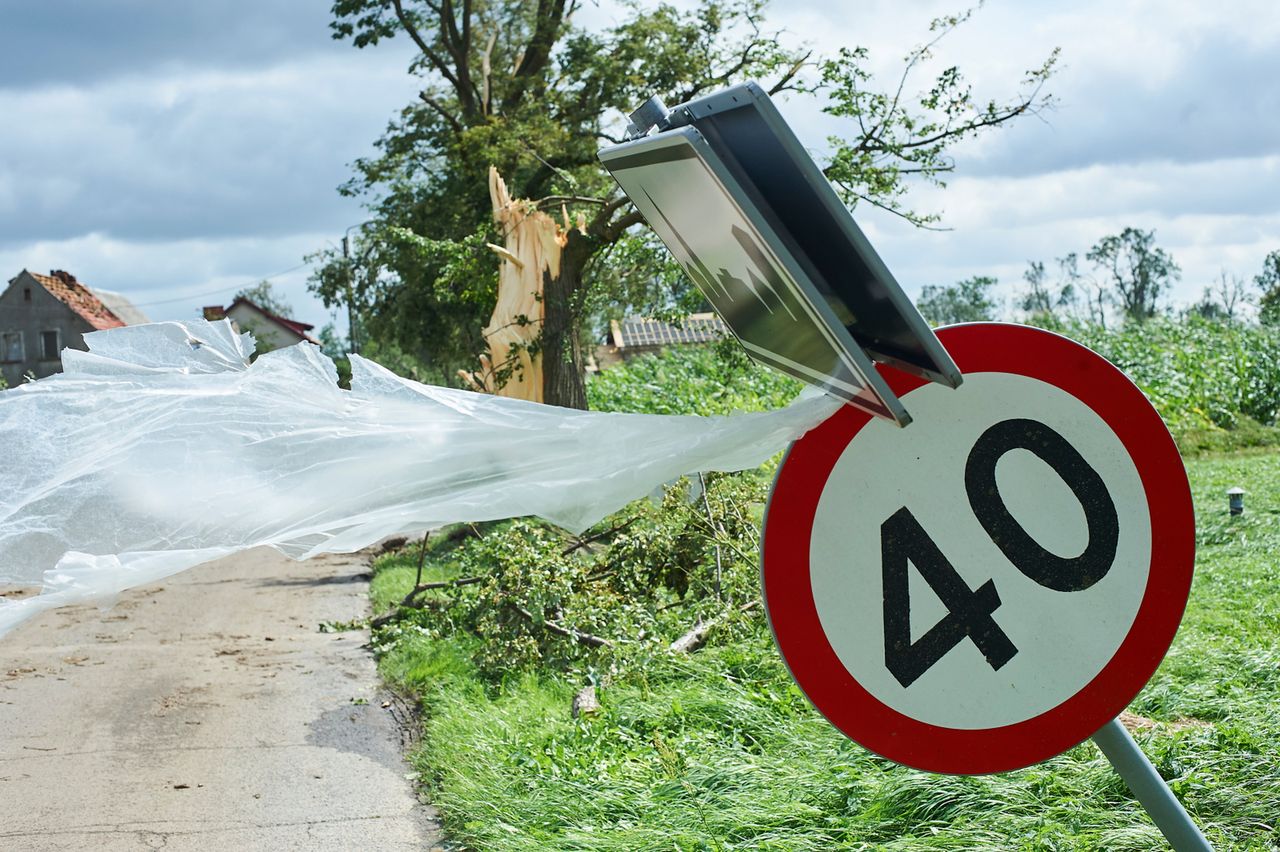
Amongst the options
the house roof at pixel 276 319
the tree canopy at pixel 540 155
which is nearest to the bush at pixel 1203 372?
the tree canopy at pixel 540 155

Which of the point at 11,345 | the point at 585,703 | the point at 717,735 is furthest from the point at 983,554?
the point at 11,345

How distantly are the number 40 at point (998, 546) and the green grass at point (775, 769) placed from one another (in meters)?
1.75

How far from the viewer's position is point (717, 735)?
203 inches

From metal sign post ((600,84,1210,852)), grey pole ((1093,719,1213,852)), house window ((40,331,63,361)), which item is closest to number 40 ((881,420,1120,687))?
metal sign post ((600,84,1210,852))

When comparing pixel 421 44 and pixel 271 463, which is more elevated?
pixel 421 44

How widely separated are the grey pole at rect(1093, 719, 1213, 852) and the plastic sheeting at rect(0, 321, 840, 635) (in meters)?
0.88

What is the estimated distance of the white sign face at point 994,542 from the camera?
6.69 feet

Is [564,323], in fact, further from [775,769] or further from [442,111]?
[442,111]

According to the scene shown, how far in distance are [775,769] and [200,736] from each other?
3660 mm

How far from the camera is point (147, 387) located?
3.14 meters

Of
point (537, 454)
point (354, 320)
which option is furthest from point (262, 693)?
point (354, 320)

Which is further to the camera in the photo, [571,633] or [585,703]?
[571,633]

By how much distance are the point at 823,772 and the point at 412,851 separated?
1.64 m

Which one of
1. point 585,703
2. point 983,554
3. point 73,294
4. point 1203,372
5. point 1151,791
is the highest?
point 73,294
